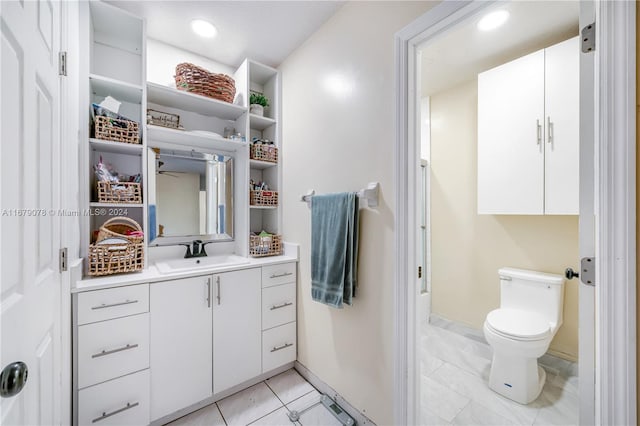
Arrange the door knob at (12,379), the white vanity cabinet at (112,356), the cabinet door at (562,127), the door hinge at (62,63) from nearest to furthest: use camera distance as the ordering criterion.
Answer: the door knob at (12,379), the door hinge at (62,63), the white vanity cabinet at (112,356), the cabinet door at (562,127)

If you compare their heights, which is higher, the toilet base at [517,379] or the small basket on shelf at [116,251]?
the small basket on shelf at [116,251]

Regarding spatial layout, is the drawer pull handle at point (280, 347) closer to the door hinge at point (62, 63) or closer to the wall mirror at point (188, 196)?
the wall mirror at point (188, 196)

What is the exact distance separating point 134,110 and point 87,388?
166 centimetres

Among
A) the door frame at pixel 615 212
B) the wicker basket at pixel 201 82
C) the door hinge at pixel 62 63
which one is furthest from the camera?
the wicker basket at pixel 201 82

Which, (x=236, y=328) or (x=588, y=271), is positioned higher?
(x=588, y=271)

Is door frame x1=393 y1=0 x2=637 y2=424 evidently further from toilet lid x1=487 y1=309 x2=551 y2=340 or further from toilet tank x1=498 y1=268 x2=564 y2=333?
toilet tank x1=498 y1=268 x2=564 y2=333

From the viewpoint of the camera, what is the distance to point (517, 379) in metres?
1.68

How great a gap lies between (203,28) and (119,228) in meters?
1.45

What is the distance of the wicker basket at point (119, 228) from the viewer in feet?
4.96

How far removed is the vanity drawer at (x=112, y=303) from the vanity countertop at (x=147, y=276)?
0.09 ft

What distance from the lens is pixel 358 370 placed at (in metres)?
1.57

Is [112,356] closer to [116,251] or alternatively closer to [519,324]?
[116,251]

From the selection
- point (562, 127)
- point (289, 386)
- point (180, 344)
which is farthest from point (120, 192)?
point (562, 127)

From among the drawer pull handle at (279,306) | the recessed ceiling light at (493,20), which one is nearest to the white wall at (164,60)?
the drawer pull handle at (279,306)
